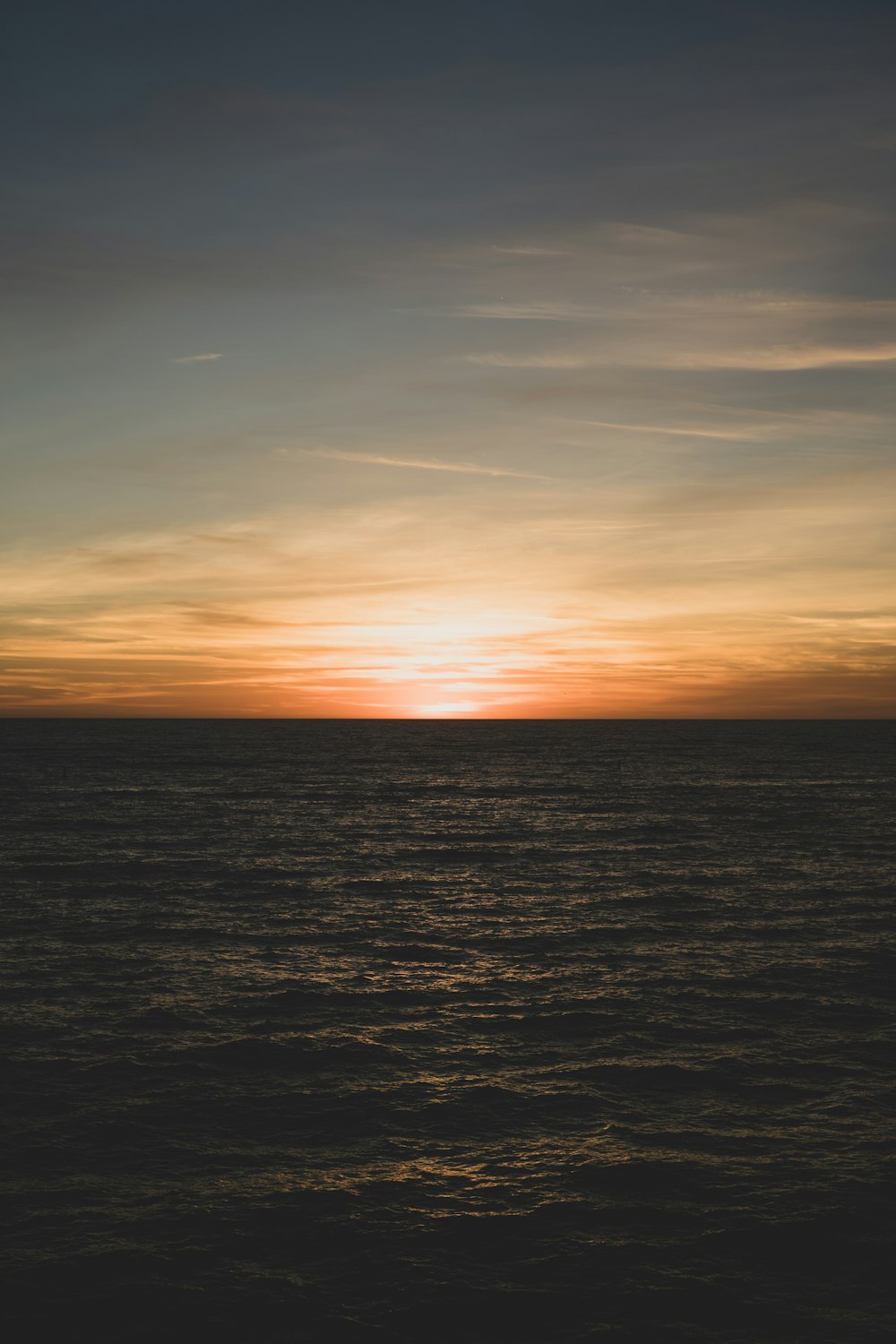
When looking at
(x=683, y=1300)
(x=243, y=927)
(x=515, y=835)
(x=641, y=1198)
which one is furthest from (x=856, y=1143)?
(x=515, y=835)

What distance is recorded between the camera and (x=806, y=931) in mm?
38094

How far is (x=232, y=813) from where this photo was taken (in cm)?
7838

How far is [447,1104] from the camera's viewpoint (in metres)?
21.4

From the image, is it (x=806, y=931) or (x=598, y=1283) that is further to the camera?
(x=806, y=931)

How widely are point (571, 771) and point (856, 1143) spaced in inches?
4615

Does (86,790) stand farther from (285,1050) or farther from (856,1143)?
(856,1143)

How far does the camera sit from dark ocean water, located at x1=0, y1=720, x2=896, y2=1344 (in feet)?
48.5

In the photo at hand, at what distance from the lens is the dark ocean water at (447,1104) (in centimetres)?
1477

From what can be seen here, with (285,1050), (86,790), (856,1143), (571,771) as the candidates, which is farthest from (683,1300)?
(571,771)

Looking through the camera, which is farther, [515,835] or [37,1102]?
[515,835]

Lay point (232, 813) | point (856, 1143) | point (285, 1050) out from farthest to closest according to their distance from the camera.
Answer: point (232, 813)
point (285, 1050)
point (856, 1143)

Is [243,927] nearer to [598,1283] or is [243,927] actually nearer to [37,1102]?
[37,1102]

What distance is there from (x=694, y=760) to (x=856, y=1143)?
148m

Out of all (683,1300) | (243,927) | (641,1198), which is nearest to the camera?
(683,1300)
